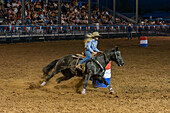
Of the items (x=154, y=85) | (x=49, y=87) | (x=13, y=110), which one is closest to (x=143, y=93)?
(x=154, y=85)

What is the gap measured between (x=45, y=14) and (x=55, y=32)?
4967 millimetres

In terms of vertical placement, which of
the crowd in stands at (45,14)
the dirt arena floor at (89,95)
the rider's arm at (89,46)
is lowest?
the dirt arena floor at (89,95)

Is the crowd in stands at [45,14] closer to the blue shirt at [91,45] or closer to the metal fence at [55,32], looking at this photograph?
the metal fence at [55,32]

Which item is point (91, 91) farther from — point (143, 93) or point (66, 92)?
point (143, 93)

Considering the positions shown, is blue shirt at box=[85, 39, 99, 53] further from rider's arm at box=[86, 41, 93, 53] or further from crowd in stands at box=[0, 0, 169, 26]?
crowd in stands at box=[0, 0, 169, 26]

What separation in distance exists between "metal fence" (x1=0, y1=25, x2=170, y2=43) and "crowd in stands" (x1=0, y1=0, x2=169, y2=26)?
172 centimetres

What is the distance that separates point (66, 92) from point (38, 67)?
5089 mm

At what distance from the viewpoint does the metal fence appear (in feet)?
87.7

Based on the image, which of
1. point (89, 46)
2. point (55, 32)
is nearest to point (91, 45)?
point (89, 46)

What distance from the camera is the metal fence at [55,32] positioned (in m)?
26.7

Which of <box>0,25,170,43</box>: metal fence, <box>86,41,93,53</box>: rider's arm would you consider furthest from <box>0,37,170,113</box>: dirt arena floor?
<box>0,25,170,43</box>: metal fence

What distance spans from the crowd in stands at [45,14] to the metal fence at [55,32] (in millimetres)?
1722

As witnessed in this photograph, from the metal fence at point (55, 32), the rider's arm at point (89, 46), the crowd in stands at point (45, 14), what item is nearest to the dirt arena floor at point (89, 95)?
the rider's arm at point (89, 46)

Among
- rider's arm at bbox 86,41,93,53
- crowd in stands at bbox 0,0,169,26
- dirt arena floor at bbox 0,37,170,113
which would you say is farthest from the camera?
crowd in stands at bbox 0,0,169,26
